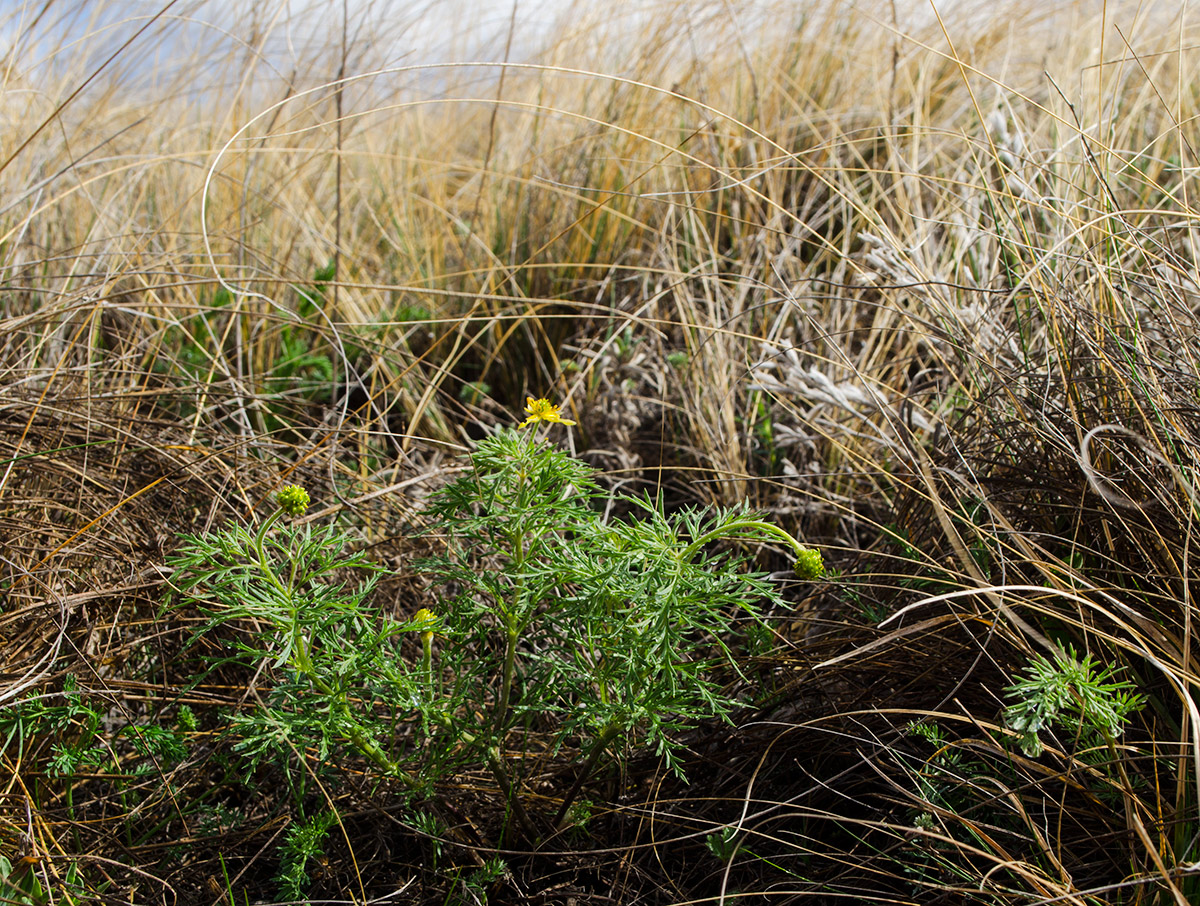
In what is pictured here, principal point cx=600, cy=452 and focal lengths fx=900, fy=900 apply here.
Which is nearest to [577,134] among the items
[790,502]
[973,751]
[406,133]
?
[406,133]

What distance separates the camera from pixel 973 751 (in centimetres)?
127

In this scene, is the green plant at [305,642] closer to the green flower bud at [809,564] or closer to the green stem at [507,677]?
the green stem at [507,677]

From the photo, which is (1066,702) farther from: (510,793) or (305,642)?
(305,642)

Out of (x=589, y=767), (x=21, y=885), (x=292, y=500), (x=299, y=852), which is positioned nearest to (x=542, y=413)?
(x=292, y=500)

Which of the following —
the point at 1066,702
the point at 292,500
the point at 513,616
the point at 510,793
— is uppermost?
the point at 292,500

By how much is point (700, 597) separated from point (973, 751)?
1.49 ft

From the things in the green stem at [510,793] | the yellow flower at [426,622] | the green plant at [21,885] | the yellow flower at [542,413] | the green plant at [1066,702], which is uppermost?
the yellow flower at [542,413]

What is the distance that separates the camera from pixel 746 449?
2096 mm

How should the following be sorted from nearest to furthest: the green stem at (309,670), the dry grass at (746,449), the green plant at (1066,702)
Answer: the green plant at (1066,702)
the green stem at (309,670)
the dry grass at (746,449)

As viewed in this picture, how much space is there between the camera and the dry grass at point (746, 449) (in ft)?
4.04

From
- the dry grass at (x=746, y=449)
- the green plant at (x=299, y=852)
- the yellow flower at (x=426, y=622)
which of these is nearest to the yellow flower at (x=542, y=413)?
the yellow flower at (x=426, y=622)

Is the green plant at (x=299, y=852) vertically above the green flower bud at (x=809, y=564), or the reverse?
the green flower bud at (x=809, y=564)

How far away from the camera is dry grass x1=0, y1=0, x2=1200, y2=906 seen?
1.23 m

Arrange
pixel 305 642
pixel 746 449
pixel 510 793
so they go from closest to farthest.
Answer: pixel 305 642, pixel 510 793, pixel 746 449
